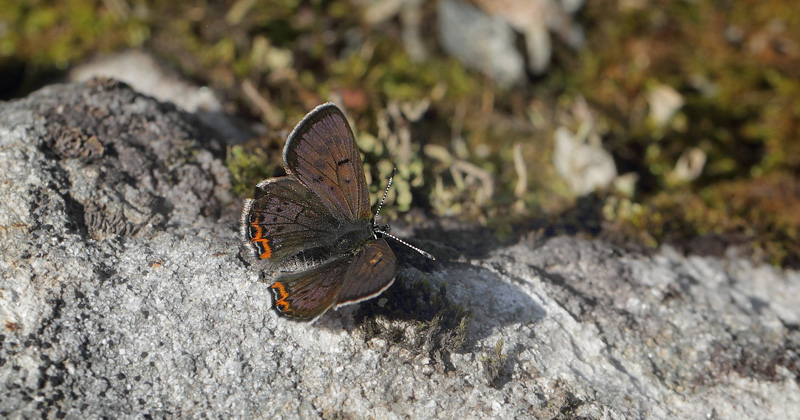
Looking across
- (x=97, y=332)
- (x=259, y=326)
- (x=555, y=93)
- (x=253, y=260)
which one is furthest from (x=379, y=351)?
(x=555, y=93)

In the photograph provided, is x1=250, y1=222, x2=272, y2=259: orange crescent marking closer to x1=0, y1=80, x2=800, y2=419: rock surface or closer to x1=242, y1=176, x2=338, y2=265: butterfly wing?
x1=242, y1=176, x2=338, y2=265: butterfly wing

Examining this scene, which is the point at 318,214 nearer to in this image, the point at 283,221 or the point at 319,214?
the point at 319,214

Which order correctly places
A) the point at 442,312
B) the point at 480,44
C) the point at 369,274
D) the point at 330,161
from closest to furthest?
the point at 369,274 < the point at 442,312 < the point at 330,161 < the point at 480,44

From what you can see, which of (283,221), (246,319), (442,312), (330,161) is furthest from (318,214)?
(442,312)

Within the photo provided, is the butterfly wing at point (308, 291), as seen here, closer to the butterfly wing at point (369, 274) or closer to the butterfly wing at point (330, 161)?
the butterfly wing at point (369, 274)

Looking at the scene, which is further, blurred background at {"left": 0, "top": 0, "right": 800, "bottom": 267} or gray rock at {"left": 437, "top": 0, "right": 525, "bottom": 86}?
A: gray rock at {"left": 437, "top": 0, "right": 525, "bottom": 86}

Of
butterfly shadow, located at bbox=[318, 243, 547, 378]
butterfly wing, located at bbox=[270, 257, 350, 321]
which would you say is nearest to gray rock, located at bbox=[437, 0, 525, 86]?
butterfly shadow, located at bbox=[318, 243, 547, 378]

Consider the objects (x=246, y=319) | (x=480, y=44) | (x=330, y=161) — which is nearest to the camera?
(x=246, y=319)
